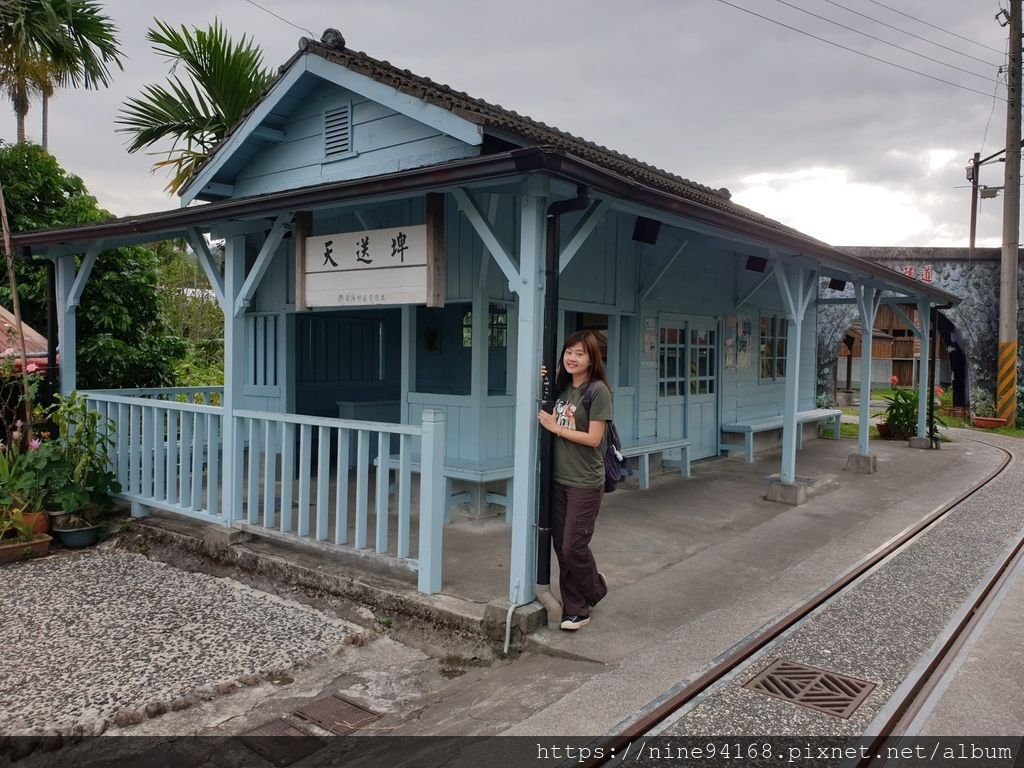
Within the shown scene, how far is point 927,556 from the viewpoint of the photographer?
217 inches

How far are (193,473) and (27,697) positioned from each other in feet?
8.28

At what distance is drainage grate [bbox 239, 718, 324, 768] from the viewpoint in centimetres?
294

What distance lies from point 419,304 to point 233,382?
160 centimetres

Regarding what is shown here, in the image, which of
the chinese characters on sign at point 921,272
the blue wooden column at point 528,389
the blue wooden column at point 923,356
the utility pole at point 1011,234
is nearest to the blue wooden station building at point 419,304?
Result: the blue wooden column at point 528,389

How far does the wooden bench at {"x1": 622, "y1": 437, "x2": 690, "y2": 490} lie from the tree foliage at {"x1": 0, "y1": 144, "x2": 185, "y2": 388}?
597cm

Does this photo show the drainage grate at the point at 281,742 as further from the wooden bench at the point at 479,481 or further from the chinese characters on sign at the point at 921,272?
the chinese characters on sign at the point at 921,272

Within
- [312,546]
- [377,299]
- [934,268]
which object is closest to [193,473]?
[312,546]

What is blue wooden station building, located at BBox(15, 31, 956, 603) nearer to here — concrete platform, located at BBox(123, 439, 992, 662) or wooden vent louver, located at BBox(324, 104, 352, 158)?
wooden vent louver, located at BBox(324, 104, 352, 158)

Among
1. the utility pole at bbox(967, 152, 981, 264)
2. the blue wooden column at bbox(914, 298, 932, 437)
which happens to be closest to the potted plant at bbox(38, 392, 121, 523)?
the blue wooden column at bbox(914, 298, 932, 437)

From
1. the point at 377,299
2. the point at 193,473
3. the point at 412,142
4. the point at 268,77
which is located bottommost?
the point at 193,473

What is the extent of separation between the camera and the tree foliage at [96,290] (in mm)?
8586

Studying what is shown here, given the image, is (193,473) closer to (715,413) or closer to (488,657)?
(488,657)

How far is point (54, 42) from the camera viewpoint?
7.17 meters

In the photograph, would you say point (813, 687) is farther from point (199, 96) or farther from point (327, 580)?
point (199, 96)
